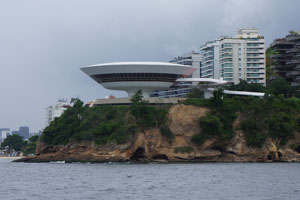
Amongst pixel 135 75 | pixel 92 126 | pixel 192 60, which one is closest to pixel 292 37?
pixel 192 60

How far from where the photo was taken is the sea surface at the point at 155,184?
4162 cm

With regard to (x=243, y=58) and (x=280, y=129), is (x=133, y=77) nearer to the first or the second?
(x=280, y=129)

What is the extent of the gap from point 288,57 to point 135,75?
142 ft

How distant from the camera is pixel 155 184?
4831 cm

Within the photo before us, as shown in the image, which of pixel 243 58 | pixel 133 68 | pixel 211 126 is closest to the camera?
pixel 211 126

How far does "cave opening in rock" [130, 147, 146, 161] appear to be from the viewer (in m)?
80.1

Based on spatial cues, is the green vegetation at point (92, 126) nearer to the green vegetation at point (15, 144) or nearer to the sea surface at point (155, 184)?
the sea surface at point (155, 184)

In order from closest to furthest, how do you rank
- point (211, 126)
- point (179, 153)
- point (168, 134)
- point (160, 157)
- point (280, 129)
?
point (179, 153), point (168, 134), point (211, 126), point (160, 157), point (280, 129)

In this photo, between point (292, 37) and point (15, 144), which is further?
point (15, 144)

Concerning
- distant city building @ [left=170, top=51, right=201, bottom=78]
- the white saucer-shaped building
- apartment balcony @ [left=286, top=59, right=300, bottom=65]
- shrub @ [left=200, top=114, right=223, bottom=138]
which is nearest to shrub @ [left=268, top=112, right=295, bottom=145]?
shrub @ [left=200, top=114, right=223, bottom=138]

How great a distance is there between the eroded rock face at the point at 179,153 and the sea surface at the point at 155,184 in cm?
1648

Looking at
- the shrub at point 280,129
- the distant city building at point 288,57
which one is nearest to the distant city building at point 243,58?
the distant city building at point 288,57

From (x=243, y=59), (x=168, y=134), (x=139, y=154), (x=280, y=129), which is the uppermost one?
(x=243, y=59)

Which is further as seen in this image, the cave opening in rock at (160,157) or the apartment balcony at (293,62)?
the apartment balcony at (293,62)
